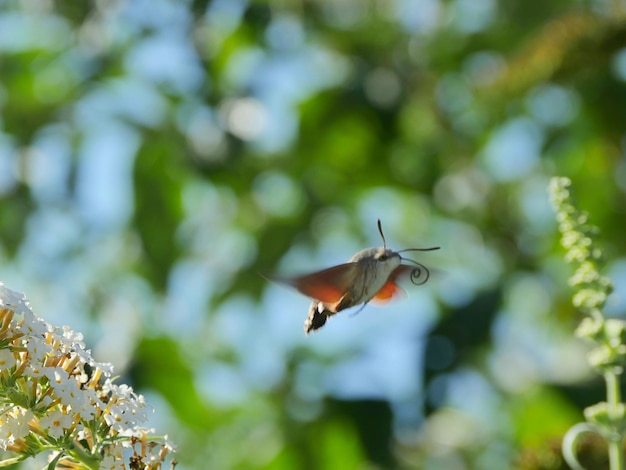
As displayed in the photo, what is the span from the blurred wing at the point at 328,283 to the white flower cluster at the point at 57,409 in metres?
0.36

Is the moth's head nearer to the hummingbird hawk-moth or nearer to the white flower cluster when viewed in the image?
the hummingbird hawk-moth

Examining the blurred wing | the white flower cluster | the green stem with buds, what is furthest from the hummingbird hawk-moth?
the white flower cluster

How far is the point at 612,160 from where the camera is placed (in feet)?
12.7

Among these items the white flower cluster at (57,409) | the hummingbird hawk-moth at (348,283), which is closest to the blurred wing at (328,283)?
the hummingbird hawk-moth at (348,283)

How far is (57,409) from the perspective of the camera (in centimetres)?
153

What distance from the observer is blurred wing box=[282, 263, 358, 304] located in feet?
5.47

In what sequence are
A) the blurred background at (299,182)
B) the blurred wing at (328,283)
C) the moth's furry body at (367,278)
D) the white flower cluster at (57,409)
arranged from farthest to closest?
1. the blurred background at (299,182)
2. the moth's furry body at (367,278)
3. the blurred wing at (328,283)
4. the white flower cluster at (57,409)

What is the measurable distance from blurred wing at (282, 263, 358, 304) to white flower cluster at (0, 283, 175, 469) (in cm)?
36

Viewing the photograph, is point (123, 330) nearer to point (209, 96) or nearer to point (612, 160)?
point (209, 96)

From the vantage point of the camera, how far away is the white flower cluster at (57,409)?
1.51m

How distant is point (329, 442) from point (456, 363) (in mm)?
533

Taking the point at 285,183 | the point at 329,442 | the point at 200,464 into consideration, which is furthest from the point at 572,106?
the point at 200,464

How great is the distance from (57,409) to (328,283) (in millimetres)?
527

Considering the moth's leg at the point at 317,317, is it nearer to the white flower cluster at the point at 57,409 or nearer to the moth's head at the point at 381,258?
the moth's head at the point at 381,258
